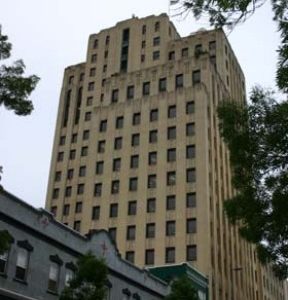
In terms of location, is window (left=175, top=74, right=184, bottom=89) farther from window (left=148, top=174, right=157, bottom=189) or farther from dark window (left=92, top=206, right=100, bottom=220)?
dark window (left=92, top=206, right=100, bottom=220)

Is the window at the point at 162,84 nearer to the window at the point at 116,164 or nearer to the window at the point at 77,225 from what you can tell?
the window at the point at 116,164

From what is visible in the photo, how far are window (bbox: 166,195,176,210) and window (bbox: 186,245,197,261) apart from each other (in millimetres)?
4913

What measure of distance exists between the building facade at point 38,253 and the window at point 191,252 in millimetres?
18490

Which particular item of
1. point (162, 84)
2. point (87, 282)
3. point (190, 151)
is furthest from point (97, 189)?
point (87, 282)

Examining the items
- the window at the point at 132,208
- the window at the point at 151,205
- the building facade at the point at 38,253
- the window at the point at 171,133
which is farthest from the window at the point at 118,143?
the building facade at the point at 38,253

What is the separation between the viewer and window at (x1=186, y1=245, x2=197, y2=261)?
5053 cm

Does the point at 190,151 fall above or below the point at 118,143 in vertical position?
below

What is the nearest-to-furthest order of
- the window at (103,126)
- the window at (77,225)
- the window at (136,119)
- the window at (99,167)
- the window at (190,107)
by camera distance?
the window at (77,225) → the window at (190,107) → the window at (99,167) → the window at (136,119) → the window at (103,126)

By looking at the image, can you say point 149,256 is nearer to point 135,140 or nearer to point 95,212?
point 95,212

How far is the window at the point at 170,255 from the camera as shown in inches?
2012

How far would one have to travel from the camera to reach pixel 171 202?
54750mm

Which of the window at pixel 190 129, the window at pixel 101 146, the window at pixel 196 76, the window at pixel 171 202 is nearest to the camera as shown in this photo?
the window at pixel 171 202

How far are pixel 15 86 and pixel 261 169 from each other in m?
7.29

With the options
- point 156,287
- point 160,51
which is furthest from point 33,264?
point 160,51
